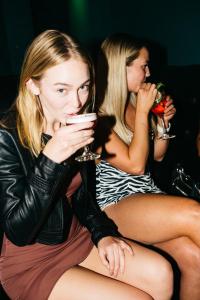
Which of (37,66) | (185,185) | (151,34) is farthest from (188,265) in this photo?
(151,34)

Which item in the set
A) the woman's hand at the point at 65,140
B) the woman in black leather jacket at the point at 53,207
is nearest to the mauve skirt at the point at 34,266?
the woman in black leather jacket at the point at 53,207

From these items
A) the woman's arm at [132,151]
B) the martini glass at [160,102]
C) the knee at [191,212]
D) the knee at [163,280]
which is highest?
the martini glass at [160,102]

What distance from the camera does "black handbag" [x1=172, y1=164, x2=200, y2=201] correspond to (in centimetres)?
204

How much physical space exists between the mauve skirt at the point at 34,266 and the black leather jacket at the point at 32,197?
2.0 inches

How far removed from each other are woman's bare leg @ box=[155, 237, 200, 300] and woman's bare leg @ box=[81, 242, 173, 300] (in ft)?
0.80

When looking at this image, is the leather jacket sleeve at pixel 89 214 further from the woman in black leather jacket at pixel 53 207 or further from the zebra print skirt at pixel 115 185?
the zebra print skirt at pixel 115 185

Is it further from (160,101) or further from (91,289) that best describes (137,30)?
(91,289)

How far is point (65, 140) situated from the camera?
3.84 ft

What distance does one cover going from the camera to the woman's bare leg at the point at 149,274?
132 centimetres

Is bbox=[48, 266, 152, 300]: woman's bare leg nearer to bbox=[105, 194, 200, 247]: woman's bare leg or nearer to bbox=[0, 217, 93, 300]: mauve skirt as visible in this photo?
bbox=[0, 217, 93, 300]: mauve skirt

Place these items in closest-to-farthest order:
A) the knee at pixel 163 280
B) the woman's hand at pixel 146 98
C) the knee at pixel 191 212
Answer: the knee at pixel 163 280 < the knee at pixel 191 212 < the woman's hand at pixel 146 98

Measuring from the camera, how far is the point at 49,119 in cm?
149

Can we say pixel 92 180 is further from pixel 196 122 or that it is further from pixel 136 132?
pixel 196 122

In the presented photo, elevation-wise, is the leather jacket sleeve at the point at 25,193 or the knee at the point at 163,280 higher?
the leather jacket sleeve at the point at 25,193
